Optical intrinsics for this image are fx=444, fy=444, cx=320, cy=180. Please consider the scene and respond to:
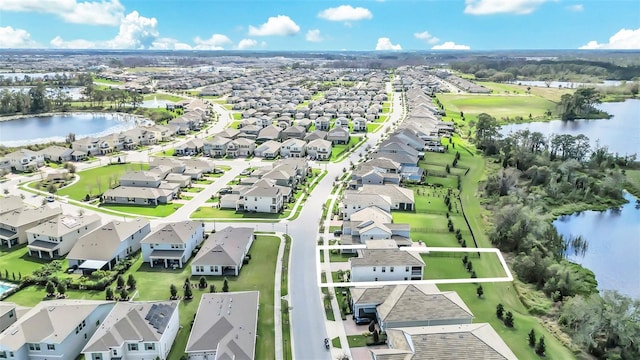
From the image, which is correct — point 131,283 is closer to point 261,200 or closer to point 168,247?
point 168,247

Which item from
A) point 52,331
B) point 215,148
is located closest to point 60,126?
point 215,148

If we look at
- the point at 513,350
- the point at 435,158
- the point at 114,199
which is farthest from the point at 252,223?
the point at 435,158

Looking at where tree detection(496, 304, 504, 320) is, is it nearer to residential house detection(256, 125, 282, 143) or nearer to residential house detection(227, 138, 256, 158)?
residential house detection(227, 138, 256, 158)

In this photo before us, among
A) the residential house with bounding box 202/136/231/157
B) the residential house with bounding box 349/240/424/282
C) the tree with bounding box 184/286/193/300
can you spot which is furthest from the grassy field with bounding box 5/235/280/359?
the residential house with bounding box 202/136/231/157

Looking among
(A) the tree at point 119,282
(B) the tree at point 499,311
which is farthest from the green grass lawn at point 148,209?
(B) the tree at point 499,311

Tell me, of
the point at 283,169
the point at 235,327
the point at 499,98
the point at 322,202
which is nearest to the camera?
the point at 235,327

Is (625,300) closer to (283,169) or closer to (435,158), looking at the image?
(283,169)
